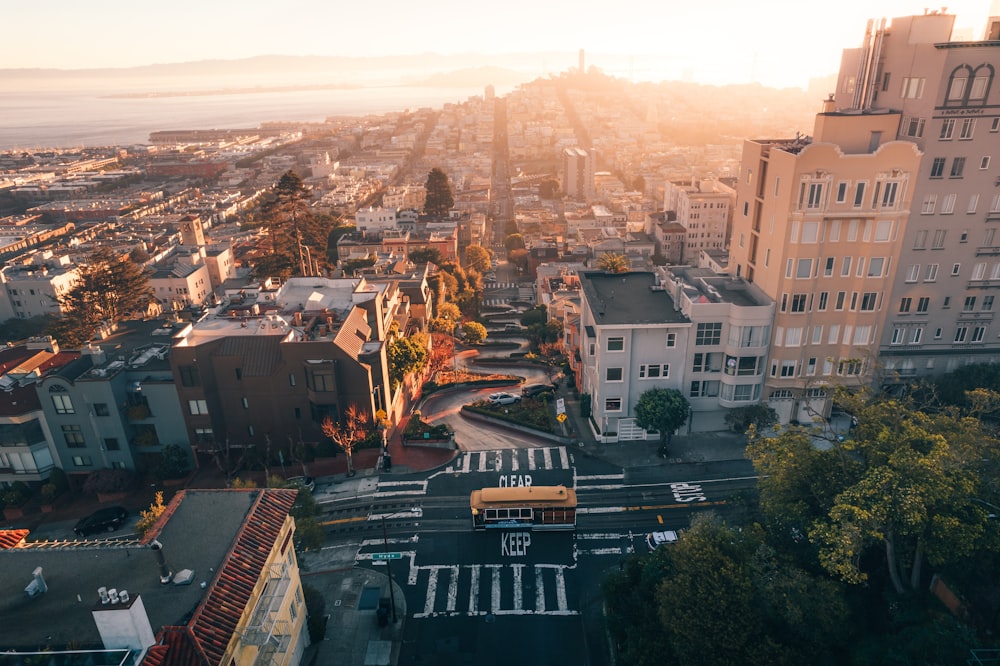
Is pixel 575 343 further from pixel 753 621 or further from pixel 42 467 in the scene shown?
pixel 42 467

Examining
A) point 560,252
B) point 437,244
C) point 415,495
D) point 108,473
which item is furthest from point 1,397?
point 560,252

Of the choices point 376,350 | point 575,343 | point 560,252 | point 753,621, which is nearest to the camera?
point 753,621

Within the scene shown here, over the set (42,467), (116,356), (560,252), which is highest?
(116,356)

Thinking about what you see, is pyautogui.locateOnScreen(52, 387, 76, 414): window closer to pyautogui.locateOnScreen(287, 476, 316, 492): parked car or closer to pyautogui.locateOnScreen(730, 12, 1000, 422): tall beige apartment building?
pyautogui.locateOnScreen(287, 476, 316, 492): parked car

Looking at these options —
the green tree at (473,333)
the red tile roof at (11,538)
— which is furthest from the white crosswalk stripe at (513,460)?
the green tree at (473,333)

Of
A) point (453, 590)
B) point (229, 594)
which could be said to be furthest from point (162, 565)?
point (453, 590)

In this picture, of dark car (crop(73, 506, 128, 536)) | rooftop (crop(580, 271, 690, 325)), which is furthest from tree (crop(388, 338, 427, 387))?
dark car (crop(73, 506, 128, 536))
